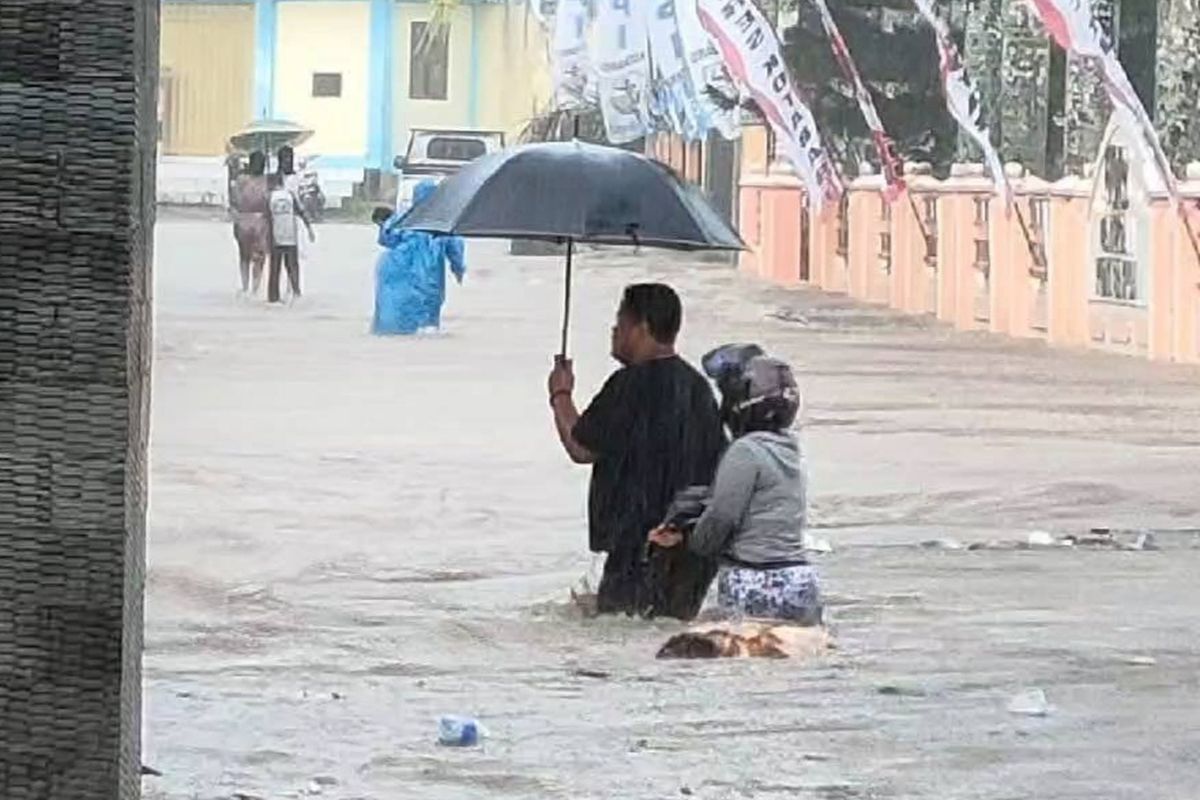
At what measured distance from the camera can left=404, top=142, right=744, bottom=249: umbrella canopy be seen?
24.1ft

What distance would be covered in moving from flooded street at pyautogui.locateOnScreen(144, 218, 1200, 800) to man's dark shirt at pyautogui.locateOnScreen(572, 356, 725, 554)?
0.36 m

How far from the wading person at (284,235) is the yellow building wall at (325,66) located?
0.25m

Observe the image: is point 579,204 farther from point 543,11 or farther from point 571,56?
point 543,11

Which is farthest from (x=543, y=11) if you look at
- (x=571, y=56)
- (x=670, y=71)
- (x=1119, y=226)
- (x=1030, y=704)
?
(x=1030, y=704)

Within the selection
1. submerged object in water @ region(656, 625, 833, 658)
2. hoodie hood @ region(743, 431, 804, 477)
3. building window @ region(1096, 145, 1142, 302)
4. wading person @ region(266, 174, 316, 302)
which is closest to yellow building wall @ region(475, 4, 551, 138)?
wading person @ region(266, 174, 316, 302)

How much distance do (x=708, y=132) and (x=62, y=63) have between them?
10.3 m

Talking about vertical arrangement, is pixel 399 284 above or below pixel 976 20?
below

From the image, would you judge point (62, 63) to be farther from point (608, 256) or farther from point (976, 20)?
point (976, 20)

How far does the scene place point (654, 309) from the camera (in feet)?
23.0

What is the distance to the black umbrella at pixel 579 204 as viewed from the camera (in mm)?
7348

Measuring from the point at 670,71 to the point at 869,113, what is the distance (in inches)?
35.6

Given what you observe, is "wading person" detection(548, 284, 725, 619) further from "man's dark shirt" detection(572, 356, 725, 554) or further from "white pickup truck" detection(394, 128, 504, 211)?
"white pickup truck" detection(394, 128, 504, 211)

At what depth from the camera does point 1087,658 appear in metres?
7.75

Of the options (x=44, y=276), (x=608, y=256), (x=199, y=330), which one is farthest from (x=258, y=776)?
(x=199, y=330)
